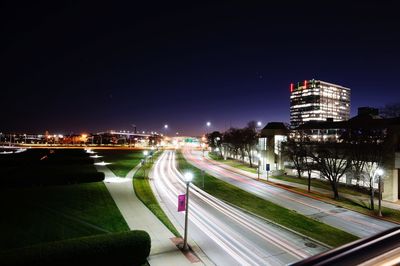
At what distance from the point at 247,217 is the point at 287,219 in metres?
3.42

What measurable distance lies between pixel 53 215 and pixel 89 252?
418 inches

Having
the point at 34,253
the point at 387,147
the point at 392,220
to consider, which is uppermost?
the point at 387,147

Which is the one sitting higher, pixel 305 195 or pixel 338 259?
pixel 338 259

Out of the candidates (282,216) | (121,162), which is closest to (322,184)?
(282,216)

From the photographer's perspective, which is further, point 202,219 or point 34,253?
point 202,219

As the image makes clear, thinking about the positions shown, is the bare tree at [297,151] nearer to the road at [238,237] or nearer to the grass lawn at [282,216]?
the grass lawn at [282,216]

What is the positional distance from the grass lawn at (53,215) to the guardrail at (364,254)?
18.3m

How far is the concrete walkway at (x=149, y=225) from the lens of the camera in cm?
1523

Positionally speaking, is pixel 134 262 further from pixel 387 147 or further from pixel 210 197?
pixel 387 147

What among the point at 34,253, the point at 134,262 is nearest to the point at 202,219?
the point at 134,262

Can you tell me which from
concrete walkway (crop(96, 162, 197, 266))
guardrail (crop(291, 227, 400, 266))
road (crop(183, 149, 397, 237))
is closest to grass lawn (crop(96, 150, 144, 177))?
concrete walkway (crop(96, 162, 197, 266))

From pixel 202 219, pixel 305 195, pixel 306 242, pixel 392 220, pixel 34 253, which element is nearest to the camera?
pixel 34 253

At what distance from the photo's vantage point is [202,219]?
22.9 m

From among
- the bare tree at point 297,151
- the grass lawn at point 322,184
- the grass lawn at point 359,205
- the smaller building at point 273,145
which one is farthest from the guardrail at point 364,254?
the smaller building at point 273,145
